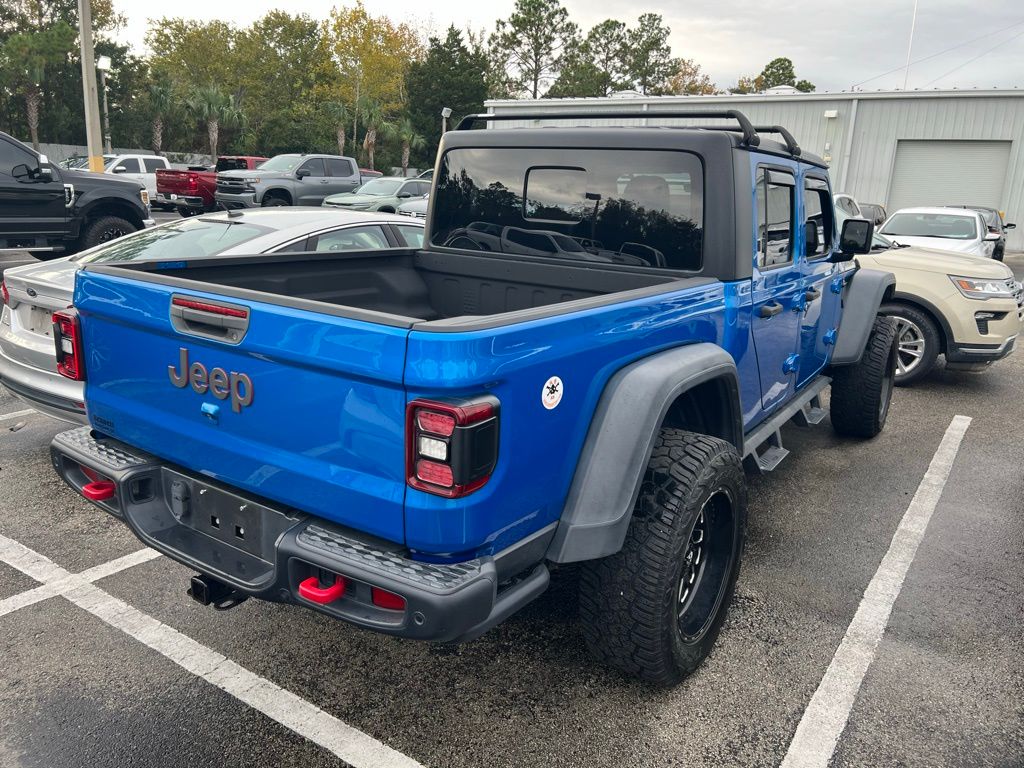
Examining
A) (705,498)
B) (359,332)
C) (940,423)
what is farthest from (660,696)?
(940,423)

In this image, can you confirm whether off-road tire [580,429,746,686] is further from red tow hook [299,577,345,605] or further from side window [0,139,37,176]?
side window [0,139,37,176]

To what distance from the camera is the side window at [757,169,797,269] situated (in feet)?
12.0

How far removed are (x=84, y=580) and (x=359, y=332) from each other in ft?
7.77

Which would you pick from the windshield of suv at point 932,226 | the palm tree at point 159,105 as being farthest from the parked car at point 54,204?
the palm tree at point 159,105

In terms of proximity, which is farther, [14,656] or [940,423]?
[940,423]

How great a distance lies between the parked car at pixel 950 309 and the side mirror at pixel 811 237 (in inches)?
→ 115

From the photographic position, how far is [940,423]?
6547 mm

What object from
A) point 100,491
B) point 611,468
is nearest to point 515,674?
point 611,468

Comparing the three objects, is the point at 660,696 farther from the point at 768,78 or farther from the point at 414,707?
the point at 768,78

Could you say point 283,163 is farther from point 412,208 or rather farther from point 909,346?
point 909,346

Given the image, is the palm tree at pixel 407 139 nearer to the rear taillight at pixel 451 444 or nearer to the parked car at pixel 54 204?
the parked car at pixel 54 204

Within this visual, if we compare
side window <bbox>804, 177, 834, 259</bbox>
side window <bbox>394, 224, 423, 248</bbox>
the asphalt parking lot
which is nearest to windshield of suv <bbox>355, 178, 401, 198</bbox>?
side window <bbox>394, 224, 423, 248</bbox>

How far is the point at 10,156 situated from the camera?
10508mm

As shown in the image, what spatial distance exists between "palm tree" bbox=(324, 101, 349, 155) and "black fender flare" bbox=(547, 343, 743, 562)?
171 ft
